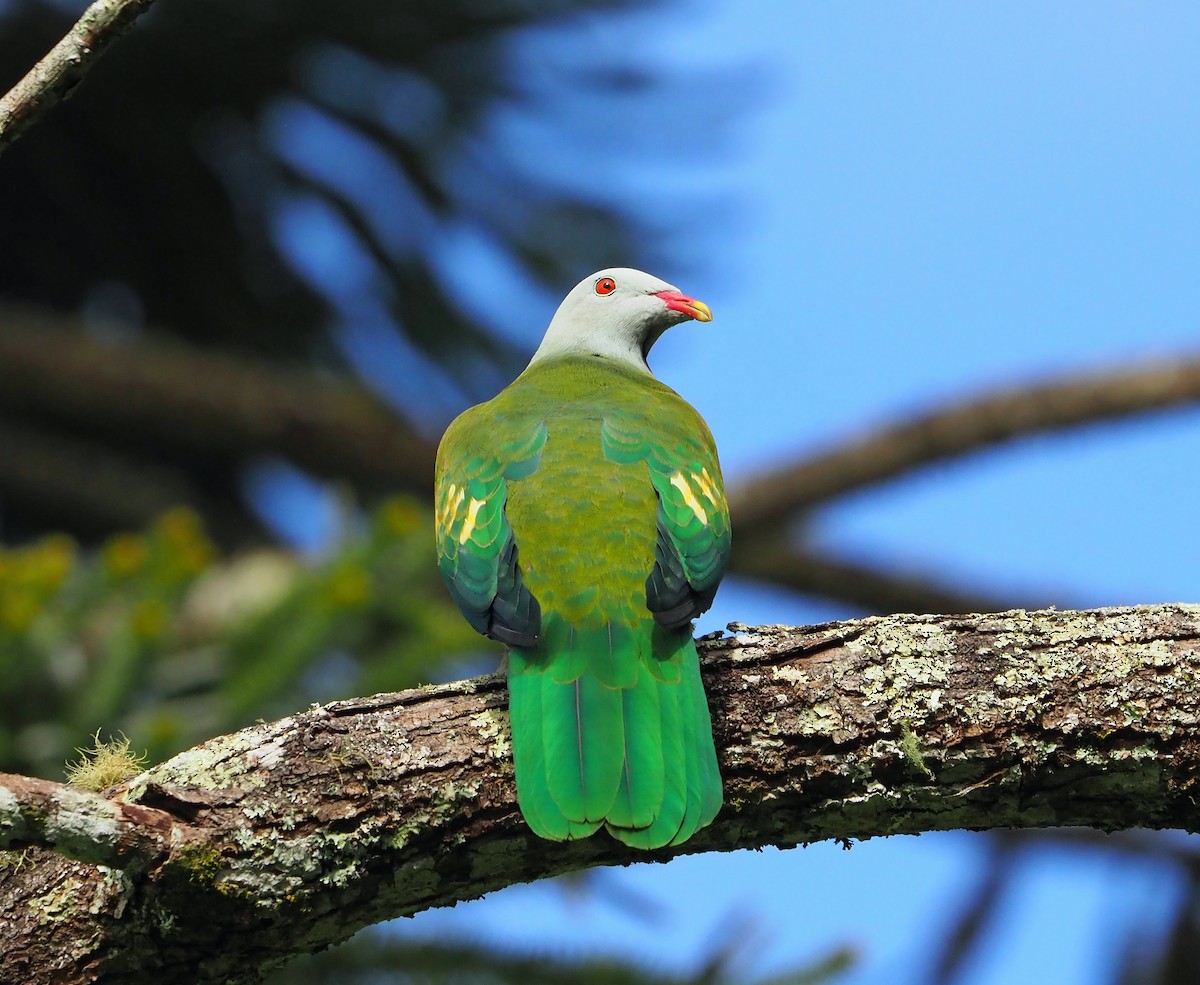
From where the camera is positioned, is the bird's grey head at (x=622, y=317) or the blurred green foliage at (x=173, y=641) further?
the blurred green foliage at (x=173, y=641)

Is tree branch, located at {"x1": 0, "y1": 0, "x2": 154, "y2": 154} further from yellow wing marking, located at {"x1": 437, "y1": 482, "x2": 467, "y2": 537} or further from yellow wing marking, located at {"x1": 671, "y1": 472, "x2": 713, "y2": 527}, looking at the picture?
yellow wing marking, located at {"x1": 671, "y1": 472, "x2": 713, "y2": 527}

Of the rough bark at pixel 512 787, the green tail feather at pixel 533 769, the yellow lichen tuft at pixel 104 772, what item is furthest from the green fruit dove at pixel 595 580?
the yellow lichen tuft at pixel 104 772

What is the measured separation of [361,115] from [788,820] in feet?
26.2

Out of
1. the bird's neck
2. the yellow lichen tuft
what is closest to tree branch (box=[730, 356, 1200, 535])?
the bird's neck

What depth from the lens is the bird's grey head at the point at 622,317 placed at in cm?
582

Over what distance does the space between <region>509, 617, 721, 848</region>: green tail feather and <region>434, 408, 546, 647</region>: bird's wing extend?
14 centimetres

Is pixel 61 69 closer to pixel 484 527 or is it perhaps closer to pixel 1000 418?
pixel 484 527

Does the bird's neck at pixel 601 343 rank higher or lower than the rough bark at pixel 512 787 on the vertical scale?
higher

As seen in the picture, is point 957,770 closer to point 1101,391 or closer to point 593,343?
point 593,343

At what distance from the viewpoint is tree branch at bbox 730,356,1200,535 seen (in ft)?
24.6

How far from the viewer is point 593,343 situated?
5816mm

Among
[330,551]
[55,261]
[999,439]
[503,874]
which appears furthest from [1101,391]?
[55,261]

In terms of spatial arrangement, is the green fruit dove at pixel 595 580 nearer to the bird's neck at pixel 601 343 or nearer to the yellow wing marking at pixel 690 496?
the yellow wing marking at pixel 690 496

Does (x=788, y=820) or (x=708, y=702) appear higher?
(x=708, y=702)
